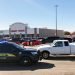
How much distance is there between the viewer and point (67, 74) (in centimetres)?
1205

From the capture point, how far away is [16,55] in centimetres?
1517

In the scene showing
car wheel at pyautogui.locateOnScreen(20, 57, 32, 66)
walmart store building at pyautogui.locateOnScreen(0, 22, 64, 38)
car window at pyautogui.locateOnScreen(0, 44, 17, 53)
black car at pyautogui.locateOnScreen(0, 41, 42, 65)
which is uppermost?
walmart store building at pyautogui.locateOnScreen(0, 22, 64, 38)

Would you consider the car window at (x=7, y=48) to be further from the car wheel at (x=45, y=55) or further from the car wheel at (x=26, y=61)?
the car wheel at (x=45, y=55)

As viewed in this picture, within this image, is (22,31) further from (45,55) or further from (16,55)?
(16,55)

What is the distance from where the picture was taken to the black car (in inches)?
597

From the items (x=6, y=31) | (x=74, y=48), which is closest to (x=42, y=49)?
(x=74, y=48)

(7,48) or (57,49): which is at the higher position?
(7,48)

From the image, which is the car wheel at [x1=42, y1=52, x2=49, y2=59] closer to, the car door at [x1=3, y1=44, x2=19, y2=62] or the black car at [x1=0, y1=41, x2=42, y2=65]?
the black car at [x1=0, y1=41, x2=42, y2=65]

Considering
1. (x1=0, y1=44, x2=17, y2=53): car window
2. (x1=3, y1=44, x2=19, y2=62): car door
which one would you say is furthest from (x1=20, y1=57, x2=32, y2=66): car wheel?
(x1=0, y1=44, x2=17, y2=53): car window

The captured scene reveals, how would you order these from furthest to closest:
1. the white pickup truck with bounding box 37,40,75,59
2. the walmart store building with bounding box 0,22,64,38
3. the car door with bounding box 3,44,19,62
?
the walmart store building with bounding box 0,22,64,38 < the white pickup truck with bounding box 37,40,75,59 < the car door with bounding box 3,44,19,62

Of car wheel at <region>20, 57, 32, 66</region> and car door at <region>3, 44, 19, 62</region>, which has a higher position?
car door at <region>3, 44, 19, 62</region>

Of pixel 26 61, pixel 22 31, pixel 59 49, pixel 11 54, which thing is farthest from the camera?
pixel 22 31

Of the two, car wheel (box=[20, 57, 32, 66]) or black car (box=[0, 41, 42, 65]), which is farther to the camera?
car wheel (box=[20, 57, 32, 66])

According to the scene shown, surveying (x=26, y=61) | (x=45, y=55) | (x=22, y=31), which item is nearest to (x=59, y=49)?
(x=45, y=55)
